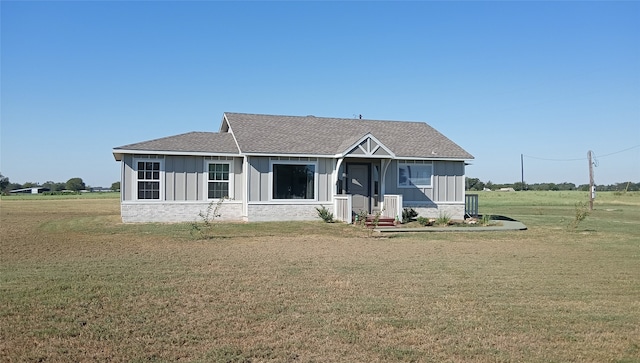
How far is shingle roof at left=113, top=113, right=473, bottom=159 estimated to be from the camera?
69.2 ft

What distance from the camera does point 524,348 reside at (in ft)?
18.1

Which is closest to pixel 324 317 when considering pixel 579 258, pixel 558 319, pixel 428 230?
pixel 558 319

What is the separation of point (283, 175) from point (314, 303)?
1447 centimetres

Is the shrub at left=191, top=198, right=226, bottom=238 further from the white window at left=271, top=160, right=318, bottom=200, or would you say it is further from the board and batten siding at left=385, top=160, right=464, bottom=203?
the board and batten siding at left=385, top=160, right=464, bottom=203

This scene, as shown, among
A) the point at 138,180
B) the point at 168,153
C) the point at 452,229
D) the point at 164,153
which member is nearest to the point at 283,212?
the point at 168,153

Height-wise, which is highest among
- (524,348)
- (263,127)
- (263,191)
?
(263,127)

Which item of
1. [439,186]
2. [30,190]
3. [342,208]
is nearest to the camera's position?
[342,208]

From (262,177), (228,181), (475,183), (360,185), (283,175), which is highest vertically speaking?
(475,183)

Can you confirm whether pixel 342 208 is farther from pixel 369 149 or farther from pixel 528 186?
pixel 528 186

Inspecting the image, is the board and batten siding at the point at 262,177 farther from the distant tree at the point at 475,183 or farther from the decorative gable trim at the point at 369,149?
→ the distant tree at the point at 475,183

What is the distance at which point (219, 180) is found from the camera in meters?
21.6

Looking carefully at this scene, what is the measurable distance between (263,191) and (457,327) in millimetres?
15459

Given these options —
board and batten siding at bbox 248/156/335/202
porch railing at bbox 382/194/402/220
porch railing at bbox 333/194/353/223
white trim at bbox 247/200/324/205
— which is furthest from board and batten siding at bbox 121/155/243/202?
porch railing at bbox 382/194/402/220

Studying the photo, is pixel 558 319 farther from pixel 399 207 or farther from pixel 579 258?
pixel 399 207
